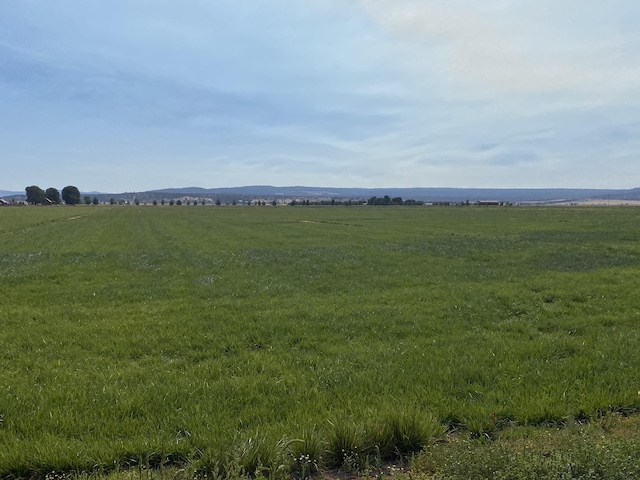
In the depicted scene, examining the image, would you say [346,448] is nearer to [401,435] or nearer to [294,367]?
[401,435]

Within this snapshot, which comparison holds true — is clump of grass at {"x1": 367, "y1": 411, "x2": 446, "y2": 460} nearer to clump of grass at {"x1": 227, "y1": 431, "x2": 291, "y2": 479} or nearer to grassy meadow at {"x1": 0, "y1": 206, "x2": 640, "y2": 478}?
grassy meadow at {"x1": 0, "y1": 206, "x2": 640, "y2": 478}

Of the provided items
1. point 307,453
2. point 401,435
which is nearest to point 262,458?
point 307,453

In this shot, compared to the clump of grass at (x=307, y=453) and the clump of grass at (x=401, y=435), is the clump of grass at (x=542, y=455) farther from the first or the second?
the clump of grass at (x=307, y=453)

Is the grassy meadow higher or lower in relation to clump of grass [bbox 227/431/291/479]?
lower

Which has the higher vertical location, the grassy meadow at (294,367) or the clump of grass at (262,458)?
the clump of grass at (262,458)

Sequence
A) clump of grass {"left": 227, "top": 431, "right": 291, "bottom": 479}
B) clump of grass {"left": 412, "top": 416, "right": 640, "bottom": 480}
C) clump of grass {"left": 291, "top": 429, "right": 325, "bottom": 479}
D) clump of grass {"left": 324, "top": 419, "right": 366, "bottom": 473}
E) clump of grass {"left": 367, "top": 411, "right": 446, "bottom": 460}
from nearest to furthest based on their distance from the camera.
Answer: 1. clump of grass {"left": 412, "top": 416, "right": 640, "bottom": 480}
2. clump of grass {"left": 227, "top": 431, "right": 291, "bottom": 479}
3. clump of grass {"left": 291, "top": 429, "right": 325, "bottom": 479}
4. clump of grass {"left": 324, "top": 419, "right": 366, "bottom": 473}
5. clump of grass {"left": 367, "top": 411, "right": 446, "bottom": 460}

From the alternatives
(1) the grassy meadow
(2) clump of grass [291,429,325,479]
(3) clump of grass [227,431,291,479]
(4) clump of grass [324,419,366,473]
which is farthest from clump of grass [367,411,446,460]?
(3) clump of grass [227,431,291,479]

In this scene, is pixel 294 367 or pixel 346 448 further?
pixel 294 367

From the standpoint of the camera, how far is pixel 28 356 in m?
7.63

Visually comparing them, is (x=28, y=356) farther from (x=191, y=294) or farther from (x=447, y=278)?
(x=447, y=278)

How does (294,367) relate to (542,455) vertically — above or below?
below

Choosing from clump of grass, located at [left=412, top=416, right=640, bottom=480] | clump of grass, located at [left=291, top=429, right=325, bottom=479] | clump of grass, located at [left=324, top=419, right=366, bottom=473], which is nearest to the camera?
clump of grass, located at [left=412, top=416, right=640, bottom=480]

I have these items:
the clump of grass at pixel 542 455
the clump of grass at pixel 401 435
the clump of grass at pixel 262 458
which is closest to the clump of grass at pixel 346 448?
the clump of grass at pixel 401 435

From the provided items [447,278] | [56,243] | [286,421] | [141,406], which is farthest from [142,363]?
[56,243]
